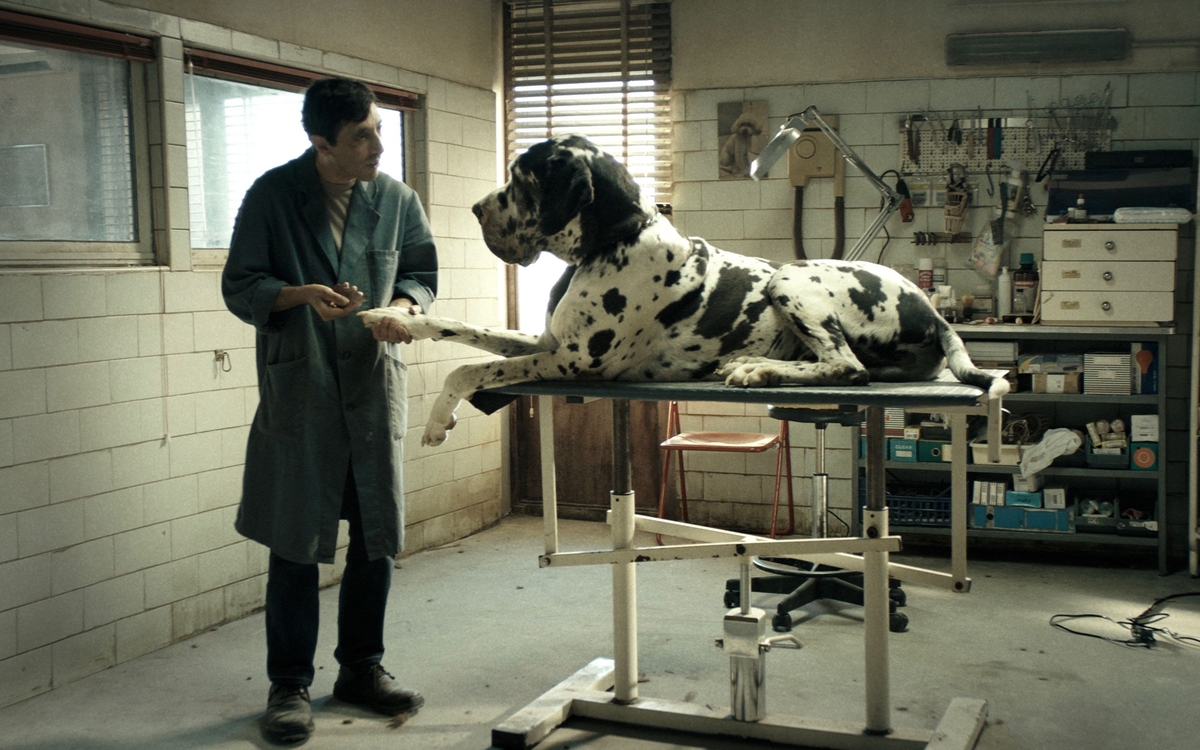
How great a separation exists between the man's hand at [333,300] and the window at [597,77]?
289 cm

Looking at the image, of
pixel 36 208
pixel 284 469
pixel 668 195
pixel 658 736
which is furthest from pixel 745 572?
pixel 668 195

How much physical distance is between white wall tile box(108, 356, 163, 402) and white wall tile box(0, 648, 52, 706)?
2.80ft

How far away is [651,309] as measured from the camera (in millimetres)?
2701

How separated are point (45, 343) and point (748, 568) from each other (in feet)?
7.51

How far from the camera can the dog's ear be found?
262cm

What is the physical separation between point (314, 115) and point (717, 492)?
3349mm

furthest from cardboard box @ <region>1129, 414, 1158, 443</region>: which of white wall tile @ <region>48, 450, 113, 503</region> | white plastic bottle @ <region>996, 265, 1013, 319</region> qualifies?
white wall tile @ <region>48, 450, 113, 503</region>

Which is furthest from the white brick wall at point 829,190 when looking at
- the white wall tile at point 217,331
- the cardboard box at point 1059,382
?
the white wall tile at point 217,331

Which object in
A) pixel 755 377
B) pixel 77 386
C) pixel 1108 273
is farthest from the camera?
pixel 1108 273

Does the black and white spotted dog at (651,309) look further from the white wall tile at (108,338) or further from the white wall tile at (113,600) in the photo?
the white wall tile at (113,600)

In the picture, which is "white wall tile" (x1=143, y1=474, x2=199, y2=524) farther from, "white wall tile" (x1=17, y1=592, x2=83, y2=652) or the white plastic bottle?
the white plastic bottle

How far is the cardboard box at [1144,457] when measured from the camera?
15.6 ft

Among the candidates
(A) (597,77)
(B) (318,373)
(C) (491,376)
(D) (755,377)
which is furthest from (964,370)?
(A) (597,77)

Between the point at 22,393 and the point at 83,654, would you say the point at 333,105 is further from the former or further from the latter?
the point at 83,654
